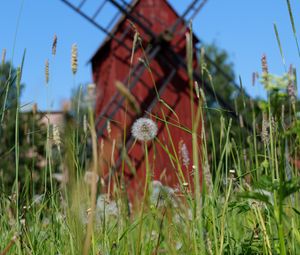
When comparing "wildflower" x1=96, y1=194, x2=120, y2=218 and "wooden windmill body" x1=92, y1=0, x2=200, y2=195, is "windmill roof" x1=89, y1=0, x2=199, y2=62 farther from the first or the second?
"wildflower" x1=96, y1=194, x2=120, y2=218

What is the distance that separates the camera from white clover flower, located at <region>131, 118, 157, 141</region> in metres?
1.34

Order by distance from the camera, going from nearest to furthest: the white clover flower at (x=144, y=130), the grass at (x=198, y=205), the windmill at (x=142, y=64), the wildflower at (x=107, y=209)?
1. the grass at (x=198, y=205)
2. the white clover flower at (x=144, y=130)
3. the wildflower at (x=107, y=209)
4. the windmill at (x=142, y=64)

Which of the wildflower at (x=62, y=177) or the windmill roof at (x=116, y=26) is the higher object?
the windmill roof at (x=116, y=26)

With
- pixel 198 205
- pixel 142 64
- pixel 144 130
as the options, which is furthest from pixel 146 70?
pixel 198 205

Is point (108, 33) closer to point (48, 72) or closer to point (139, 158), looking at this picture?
point (139, 158)

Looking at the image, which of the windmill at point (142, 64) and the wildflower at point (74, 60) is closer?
the wildflower at point (74, 60)

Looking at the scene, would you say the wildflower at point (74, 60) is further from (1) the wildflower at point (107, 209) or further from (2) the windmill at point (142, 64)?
(2) the windmill at point (142, 64)

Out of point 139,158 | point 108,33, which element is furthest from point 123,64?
point 139,158

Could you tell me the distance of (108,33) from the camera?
13.5m

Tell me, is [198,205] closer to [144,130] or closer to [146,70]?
[144,130]

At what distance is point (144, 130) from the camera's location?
1.37 meters

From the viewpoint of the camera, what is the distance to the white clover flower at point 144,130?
134 cm

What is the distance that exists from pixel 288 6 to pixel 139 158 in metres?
12.1

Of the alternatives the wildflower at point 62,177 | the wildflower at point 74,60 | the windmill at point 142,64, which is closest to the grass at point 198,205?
the wildflower at point 62,177
